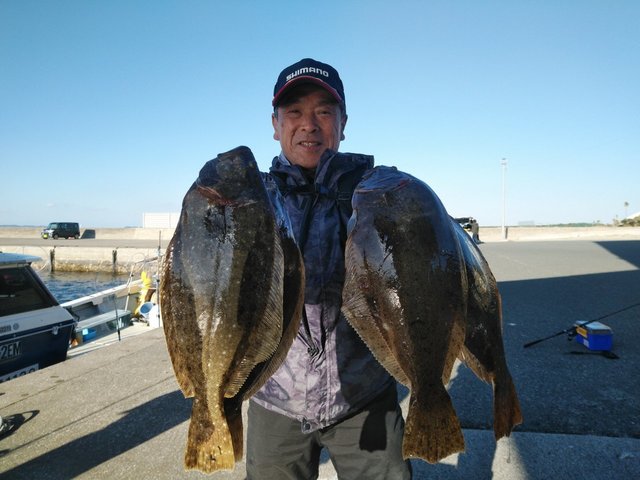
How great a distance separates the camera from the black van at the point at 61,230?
139 ft

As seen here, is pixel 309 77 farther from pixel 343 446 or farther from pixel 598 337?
pixel 598 337

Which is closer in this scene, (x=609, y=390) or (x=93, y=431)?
(x=93, y=431)

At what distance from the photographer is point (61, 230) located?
43.3 m

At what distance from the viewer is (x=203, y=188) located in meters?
1.58

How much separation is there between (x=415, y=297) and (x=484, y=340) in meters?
0.50

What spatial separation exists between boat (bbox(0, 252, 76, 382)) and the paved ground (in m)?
1.08

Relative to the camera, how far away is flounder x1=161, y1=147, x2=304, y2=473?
1.44m

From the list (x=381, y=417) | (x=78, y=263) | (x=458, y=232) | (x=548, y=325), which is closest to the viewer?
(x=458, y=232)

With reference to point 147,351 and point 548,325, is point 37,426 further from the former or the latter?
point 548,325

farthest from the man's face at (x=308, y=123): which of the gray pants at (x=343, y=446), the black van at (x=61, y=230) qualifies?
Answer: the black van at (x=61, y=230)

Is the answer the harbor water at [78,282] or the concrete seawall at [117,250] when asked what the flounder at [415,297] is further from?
the concrete seawall at [117,250]

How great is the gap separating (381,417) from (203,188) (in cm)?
158

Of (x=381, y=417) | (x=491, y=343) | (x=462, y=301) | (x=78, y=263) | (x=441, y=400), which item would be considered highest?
(x=462, y=301)

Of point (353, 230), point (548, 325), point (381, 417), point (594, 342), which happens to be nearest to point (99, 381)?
point (381, 417)
